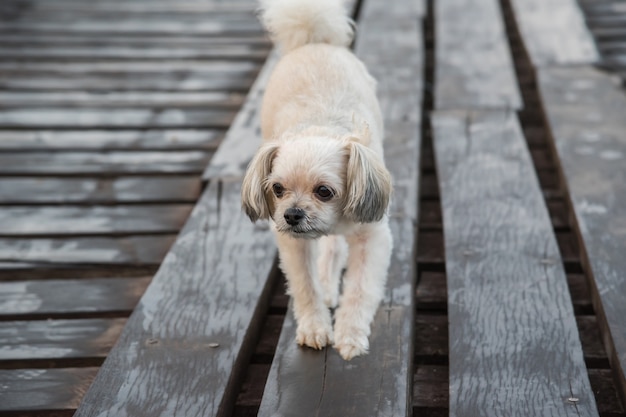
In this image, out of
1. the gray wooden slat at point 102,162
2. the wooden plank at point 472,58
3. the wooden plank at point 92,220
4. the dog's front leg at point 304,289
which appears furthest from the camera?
the wooden plank at point 472,58

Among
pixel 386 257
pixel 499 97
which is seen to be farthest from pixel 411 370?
pixel 499 97

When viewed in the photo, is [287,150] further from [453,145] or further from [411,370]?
[453,145]

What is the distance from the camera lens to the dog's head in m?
2.80

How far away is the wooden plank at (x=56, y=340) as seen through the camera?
3164 millimetres

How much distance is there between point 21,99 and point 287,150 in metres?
3.46

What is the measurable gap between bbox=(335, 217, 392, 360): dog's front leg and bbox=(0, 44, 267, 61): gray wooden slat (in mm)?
3657

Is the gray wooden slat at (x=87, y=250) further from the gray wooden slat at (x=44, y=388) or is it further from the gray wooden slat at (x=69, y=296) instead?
the gray wooden slat at (x=44, y=388)

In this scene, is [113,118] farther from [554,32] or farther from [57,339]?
[554,32]

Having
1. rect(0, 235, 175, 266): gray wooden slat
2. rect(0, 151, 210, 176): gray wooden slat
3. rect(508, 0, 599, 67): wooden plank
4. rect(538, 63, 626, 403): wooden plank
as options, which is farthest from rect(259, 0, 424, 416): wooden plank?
rect(508, 0, 599, 67): wooden plank

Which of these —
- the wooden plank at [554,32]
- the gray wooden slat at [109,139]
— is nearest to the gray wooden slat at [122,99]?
the gray wooden slat at [109,139]

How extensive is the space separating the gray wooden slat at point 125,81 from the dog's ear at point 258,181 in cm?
311

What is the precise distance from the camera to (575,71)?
5.51 m

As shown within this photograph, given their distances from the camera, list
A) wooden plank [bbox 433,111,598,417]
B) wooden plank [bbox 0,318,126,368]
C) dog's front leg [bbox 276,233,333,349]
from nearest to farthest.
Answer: wooden plank [bbox 433,111,598,417] → dog's front leg [bbox 276,233,333,349] → wooden plank [bbox 0,318,126,368]

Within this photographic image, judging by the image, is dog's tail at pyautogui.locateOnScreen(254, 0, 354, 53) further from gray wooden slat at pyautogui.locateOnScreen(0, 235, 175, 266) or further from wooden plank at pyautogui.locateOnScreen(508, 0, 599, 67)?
wooden plank at pyautogui.locateOnScreen(508, 0, 599, 67)
